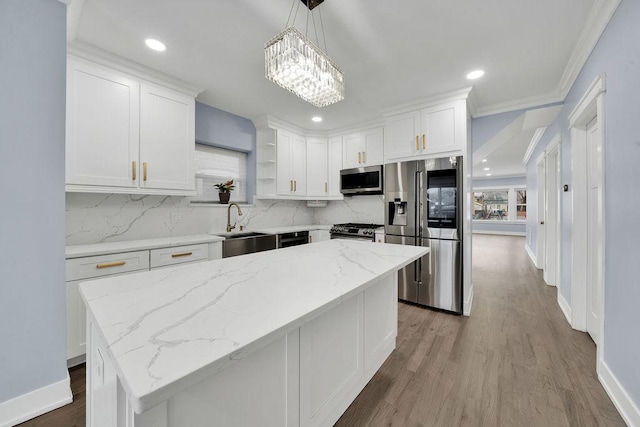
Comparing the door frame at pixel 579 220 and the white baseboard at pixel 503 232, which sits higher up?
the door frame at pixel 579 220

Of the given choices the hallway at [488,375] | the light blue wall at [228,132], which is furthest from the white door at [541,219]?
the light blue wall at [228,132]

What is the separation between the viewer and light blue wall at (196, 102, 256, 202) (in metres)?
3.20

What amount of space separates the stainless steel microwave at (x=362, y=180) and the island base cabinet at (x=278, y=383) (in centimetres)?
228

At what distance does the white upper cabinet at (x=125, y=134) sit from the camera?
2.07 metres

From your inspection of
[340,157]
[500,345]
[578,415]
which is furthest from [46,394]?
[340,157]

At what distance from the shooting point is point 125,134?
231 centimetres

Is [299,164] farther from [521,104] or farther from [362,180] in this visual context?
[521,104]

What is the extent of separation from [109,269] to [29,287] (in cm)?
53

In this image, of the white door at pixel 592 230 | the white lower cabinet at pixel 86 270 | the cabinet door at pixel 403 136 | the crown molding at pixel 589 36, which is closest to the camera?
the crown molding at pixel 589 36

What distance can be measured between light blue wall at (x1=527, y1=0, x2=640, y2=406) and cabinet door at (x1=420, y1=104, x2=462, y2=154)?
1151 mm

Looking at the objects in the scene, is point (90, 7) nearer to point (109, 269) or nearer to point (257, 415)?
point (109, 269)

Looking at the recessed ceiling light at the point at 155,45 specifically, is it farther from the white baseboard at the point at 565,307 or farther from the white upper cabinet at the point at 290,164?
the white baseboard at the point at 565,307

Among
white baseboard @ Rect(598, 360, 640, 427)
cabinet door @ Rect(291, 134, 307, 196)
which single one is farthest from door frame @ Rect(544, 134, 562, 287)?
cabinet door @ Rect(291, 134, 307, 196)

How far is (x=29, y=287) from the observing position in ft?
4.94
